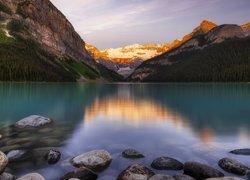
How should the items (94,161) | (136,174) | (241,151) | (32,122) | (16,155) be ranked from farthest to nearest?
(32,122)
(241,151)
(16,155)
(94,161)
(136,174)

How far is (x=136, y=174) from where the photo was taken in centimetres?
1658

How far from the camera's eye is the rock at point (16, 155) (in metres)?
19.9

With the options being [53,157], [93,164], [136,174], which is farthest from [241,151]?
[53,157]

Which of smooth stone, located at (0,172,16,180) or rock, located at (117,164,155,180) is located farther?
rock, located at (117,164,155,180)

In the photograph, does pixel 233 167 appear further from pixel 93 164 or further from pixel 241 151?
pixel 93 164

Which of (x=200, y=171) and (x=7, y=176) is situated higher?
(x=7, y=176)

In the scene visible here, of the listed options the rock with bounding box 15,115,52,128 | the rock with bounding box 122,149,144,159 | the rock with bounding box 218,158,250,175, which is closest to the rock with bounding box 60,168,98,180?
the rock with bounding box 122,149,144,159

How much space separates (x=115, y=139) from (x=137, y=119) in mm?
13671

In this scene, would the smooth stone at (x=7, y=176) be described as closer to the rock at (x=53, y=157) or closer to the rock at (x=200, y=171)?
the rock at (x=53, y=157)

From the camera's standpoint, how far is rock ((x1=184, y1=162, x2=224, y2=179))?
54.6 ft

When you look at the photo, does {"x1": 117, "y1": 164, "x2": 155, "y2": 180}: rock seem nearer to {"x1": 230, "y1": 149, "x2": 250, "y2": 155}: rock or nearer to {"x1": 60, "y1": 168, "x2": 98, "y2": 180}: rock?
{"x1": 60, "y1": 168, "x2": 98, "y2": 180}: rock

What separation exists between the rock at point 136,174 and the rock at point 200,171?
8.23 ft

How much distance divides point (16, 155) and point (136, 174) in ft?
31.5

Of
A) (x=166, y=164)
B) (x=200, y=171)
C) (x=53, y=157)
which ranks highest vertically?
(x=53, y=157)
